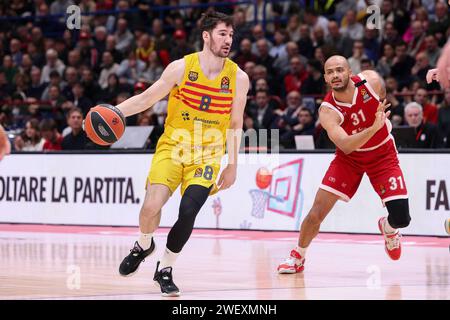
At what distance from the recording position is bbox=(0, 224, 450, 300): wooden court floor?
8.49m

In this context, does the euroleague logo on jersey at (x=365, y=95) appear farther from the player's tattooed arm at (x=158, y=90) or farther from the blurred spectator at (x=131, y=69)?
the blurred spectator at (x=131, y=69)

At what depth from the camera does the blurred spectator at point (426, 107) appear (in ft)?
55.4

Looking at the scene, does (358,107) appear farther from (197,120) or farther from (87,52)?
(87,52)

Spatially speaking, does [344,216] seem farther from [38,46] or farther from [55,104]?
[38,46]

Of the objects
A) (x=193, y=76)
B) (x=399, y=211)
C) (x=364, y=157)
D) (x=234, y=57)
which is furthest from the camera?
(x=234, y=57)

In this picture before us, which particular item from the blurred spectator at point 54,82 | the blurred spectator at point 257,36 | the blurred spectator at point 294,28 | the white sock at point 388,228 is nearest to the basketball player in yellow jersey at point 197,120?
the white sock at point 388,228

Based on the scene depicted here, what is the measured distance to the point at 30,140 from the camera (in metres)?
19.4

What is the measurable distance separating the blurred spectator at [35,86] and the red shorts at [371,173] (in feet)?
46.3

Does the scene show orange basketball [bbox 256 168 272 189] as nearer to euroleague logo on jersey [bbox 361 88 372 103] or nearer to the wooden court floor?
the wooden court floor

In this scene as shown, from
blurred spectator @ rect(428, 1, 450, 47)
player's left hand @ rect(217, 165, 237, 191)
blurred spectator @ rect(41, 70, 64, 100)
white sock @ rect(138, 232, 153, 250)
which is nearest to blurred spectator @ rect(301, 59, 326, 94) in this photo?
blurred spectator @ rect(428, 1, 450, 47)

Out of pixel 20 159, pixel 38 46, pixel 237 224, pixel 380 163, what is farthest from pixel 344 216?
pixel 38 46

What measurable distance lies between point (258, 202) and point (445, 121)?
3.41 metres

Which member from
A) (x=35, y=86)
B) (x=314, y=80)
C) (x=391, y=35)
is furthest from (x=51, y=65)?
(x=391, y=35)

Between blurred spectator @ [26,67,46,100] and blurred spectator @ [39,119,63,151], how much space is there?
13.4 feet
